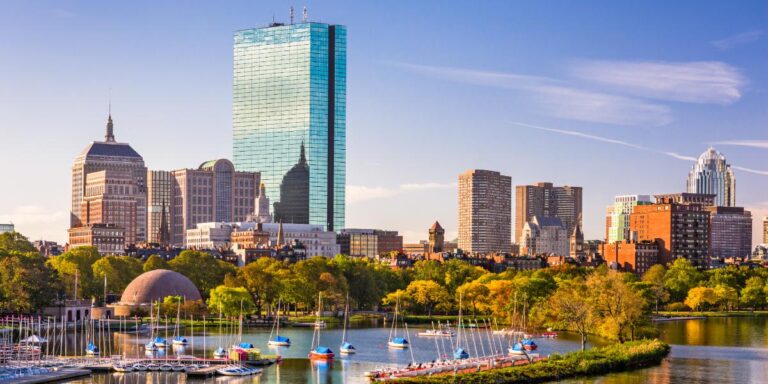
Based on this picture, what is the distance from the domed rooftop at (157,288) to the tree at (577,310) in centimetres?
5579

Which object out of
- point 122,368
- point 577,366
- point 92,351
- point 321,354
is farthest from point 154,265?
point 577,366

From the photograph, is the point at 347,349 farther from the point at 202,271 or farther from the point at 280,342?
the point at 202,271

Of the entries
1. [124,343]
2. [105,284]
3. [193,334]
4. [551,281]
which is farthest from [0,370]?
[551,281]

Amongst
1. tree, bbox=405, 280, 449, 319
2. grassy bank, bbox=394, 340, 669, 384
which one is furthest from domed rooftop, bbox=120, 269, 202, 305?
grassy bank, bbox=394, 340, 669, 384

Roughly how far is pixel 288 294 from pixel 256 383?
7814 centimetres

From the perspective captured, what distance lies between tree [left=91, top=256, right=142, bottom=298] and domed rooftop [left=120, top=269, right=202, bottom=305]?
9.90m

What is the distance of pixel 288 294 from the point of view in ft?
587

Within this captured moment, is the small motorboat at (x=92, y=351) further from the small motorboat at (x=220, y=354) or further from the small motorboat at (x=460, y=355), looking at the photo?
the small motorboat at (x=460, y=355)

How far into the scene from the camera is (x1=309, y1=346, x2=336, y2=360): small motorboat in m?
118

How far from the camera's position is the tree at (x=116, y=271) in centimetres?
18662

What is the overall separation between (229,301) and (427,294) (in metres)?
37.4

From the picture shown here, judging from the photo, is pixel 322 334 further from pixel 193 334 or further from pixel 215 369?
pixel 215 369

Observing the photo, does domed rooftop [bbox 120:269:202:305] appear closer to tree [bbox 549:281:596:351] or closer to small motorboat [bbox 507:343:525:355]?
tree [bbox 549:281:596:351]

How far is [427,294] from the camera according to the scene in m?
191
